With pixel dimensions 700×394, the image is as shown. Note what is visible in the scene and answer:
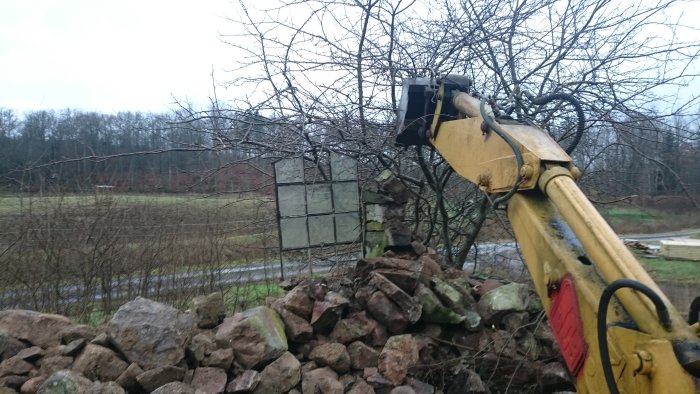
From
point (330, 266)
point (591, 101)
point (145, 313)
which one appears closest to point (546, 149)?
point (145, 313)

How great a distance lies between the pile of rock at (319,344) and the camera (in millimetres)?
3258

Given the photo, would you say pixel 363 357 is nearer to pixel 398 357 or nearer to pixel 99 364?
pixel 398 357

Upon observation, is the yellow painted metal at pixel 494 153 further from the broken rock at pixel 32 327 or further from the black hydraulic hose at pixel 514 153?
the broken rock at pixel 32 327

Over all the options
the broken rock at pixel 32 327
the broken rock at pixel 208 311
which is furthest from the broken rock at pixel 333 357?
the broken rock at pixel 32 327

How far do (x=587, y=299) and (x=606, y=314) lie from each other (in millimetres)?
171

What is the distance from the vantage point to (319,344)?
12.7 feet

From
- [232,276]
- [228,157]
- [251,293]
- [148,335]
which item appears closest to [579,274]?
[148,335]

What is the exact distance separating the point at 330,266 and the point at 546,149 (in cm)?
438

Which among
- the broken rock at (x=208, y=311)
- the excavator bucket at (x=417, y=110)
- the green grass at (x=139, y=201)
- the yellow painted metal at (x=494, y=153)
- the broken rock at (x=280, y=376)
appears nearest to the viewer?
the yellow painted metal at (x=494, y=153)

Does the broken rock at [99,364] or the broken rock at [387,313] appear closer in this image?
the broken rock at [99,364]

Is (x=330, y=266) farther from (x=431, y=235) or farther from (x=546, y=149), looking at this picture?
(x=546, y=149)

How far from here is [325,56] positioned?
5.41 meters

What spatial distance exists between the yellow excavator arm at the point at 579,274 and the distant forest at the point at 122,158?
11.1ft

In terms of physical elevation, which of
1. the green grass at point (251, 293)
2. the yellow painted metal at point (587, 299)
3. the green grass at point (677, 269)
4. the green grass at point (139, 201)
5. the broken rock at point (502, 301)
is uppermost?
the green grass at point (139, 201)
